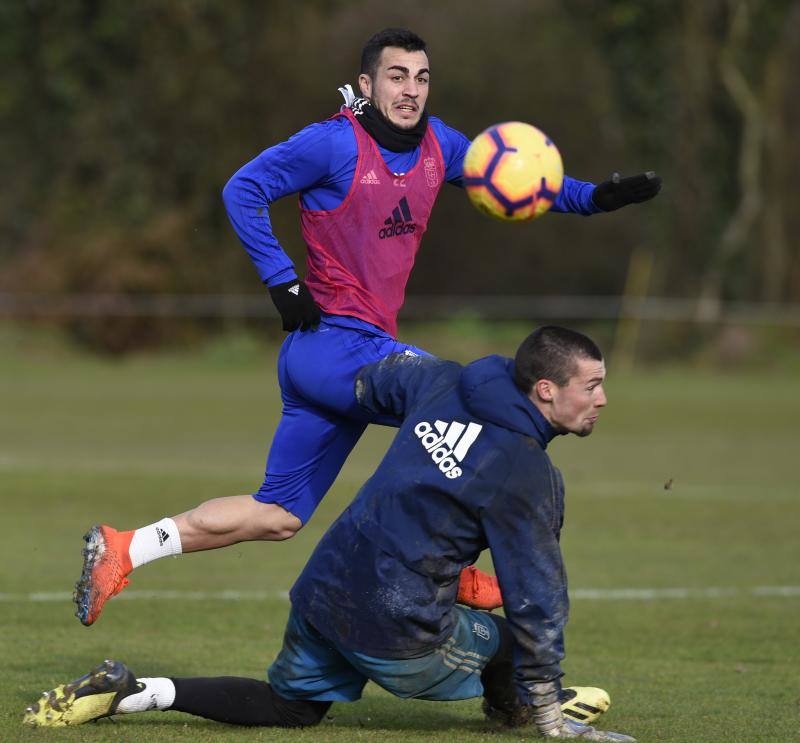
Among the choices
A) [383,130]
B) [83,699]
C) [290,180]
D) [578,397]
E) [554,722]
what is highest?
[383,130]

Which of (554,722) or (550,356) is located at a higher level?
(550,356)

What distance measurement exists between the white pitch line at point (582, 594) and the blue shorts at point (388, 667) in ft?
11.3

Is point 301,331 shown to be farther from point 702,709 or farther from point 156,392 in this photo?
point 156,392

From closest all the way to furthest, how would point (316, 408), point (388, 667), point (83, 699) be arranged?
point (388, 667)
point (83, 699)
point (316, 408)

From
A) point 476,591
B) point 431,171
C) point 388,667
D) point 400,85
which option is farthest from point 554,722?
point 400,85

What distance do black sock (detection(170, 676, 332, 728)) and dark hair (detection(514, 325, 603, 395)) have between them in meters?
1.61

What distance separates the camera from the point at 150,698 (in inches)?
231

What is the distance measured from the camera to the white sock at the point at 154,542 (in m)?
6.54

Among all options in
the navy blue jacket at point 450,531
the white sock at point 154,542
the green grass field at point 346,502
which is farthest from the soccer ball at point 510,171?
the green grass field at point 346,502

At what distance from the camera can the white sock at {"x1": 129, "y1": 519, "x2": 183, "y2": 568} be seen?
6.54 meters

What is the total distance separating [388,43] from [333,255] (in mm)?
984

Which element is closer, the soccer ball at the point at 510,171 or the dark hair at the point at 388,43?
the soccer ball at the point at 510,171

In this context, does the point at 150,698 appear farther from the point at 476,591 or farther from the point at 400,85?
the point at 400,85

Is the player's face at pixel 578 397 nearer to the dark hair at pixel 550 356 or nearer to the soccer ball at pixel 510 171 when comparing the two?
the dark hair at pixel 550 356
